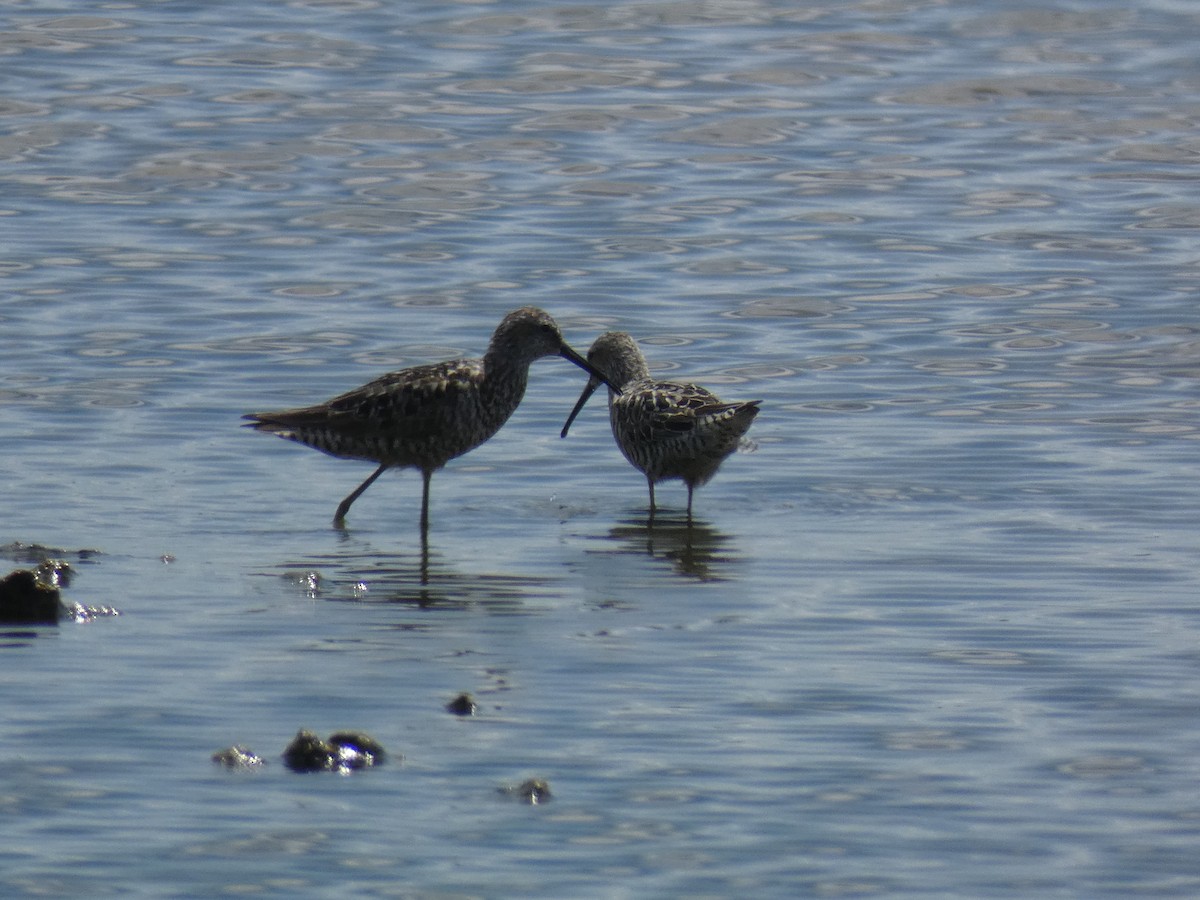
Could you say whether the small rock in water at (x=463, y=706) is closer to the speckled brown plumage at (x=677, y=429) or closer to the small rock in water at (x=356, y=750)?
the small rock in water at (x=356, y=750)

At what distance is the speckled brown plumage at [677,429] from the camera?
42.6 ft

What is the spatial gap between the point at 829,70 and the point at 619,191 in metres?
6.40

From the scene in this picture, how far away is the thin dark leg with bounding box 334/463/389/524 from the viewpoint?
12664 millimetres

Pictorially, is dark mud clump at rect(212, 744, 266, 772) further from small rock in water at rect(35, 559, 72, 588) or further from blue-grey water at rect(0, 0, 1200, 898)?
small rock in water at rect(35, 559, 72, 588)

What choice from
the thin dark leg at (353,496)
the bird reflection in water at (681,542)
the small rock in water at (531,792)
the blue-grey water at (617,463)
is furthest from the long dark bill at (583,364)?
the small rock in water at (531,792)

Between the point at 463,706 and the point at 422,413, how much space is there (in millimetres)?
4429

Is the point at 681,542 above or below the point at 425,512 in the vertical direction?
below

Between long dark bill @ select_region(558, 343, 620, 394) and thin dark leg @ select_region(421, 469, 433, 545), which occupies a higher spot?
long dark bill @ select_region(558, 343, 620, 394)

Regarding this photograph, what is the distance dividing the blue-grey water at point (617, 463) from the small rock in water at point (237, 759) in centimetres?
7

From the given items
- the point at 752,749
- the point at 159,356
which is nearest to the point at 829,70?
the point at 159,356

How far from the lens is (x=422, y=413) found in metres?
12.8

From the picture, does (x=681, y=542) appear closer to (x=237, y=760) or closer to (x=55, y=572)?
(x=55, y=572)

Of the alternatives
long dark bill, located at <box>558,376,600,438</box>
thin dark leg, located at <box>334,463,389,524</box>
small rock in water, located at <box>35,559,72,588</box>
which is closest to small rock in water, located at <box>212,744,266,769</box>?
small rock in water, located at <box>35,559,72,588</box>

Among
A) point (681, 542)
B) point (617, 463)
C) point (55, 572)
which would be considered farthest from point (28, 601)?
point (617, 463)
